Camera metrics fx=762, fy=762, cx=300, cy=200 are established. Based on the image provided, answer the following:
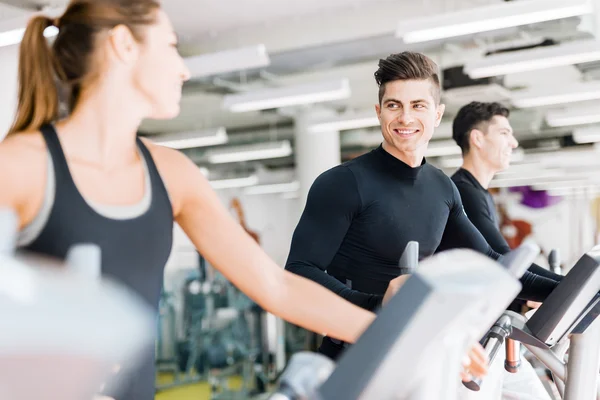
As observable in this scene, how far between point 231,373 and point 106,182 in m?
6.61

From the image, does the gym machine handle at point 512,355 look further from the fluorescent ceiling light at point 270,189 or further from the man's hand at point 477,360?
the fluorescent ceiling light at point 270,189

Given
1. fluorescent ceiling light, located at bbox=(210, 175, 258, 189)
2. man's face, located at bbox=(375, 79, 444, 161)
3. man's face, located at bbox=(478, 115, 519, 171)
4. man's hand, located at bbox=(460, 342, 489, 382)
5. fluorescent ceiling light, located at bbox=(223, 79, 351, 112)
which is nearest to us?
man's hand, located at bbox=(460, 342, 489, 382)

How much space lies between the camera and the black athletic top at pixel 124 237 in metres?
0.97

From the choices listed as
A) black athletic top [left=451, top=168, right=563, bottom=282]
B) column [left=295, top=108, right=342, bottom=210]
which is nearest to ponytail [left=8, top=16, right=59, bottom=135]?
black athletic top [left=451, top=168, right=563, bottom=282]

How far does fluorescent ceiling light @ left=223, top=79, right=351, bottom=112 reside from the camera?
6281mm

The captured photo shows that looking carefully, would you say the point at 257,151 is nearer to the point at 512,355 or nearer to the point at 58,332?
the point at 512,355

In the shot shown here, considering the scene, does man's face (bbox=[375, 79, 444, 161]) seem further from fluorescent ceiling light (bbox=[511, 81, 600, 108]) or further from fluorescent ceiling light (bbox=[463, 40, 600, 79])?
fluorescent ceiling light (bbox=[511, 81, 600, 108])

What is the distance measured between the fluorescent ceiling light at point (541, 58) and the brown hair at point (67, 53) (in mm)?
4907

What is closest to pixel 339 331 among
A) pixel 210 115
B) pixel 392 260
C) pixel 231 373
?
pixel 392 260

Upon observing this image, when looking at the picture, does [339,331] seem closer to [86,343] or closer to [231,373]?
[86,343]

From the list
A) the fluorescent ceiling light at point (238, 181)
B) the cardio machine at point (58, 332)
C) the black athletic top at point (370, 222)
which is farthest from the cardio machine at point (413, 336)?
the fluorescent ceiling light at point (238, 181)

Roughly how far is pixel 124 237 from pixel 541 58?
5.06 m

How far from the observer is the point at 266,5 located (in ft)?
21.0

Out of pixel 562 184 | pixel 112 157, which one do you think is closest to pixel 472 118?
pixel 112 157
